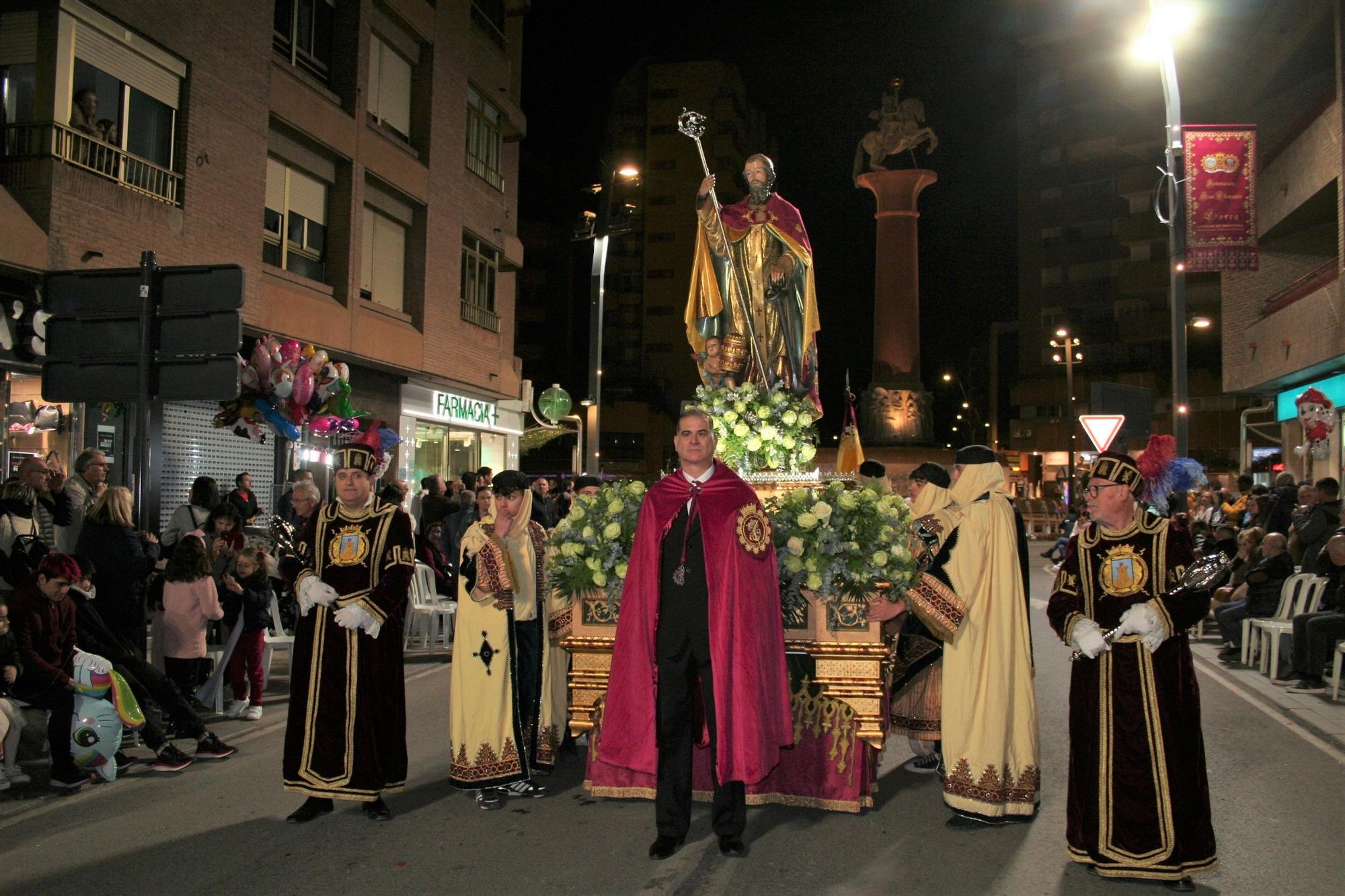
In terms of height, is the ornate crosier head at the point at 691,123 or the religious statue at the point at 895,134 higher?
the religious statue at the point at 895,134

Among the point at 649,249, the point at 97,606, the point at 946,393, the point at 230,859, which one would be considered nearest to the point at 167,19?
the point at 97,606

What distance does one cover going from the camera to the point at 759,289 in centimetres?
Result: 955

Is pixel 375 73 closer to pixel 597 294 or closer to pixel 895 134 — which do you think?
pixel 597 294

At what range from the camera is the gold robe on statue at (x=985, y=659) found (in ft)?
19.7

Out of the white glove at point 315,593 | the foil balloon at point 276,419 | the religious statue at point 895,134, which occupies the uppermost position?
the religious statue at point 895,134

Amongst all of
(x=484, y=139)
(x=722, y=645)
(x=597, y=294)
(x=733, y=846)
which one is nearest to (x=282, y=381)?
(x=722, y=645)

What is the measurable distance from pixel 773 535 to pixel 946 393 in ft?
314

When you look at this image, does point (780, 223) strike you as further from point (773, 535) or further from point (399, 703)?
point (399, 703)

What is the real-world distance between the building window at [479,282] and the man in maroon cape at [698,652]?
21.6 metres

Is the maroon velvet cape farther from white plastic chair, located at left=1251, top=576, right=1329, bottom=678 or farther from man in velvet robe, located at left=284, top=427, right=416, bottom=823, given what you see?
white plastic chair, located at left=1251, top=576, right=1329, bottom=678

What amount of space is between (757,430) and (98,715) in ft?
16.8

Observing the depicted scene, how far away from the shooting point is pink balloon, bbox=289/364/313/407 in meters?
12.1

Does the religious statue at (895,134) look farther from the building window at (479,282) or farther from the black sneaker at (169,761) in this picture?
the black sneaker at (169,761)

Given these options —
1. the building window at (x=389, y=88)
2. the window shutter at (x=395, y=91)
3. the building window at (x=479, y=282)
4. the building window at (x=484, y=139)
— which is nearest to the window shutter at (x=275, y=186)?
the building window at (x=389, y=88)
